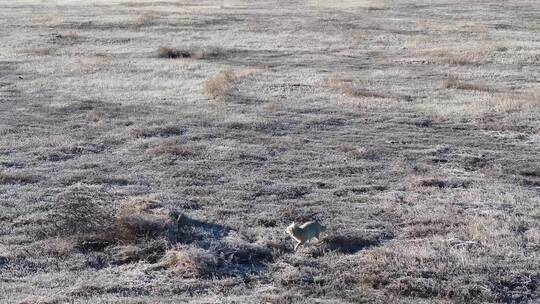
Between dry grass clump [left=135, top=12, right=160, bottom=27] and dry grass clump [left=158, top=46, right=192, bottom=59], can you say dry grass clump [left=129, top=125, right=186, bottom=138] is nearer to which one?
dry grass clump [left=158, top=46, right=192, bottom=59]

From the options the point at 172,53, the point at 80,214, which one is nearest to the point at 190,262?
the point at 80,214

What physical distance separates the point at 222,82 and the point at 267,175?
9004mm

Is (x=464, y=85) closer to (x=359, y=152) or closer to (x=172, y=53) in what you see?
(x=359, y=152)

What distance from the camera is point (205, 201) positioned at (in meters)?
12.0

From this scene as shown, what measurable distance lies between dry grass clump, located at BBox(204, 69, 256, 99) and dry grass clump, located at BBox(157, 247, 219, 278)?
37.5 feet

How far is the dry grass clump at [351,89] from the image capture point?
21047 mm

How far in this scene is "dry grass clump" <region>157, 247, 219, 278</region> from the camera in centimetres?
917

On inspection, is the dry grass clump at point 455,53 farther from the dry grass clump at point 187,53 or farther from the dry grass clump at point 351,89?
the dry grass clump at point 187,53

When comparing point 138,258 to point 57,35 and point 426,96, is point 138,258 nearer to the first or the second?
point 426,96

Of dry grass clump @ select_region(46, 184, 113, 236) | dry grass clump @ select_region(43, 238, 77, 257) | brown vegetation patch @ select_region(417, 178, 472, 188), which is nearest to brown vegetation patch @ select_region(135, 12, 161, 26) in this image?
dry grass clump @ select_region(46, 184, 113, 236)

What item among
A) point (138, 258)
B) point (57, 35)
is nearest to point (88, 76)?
point (57, 35)

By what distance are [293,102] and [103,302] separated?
40.7 ft

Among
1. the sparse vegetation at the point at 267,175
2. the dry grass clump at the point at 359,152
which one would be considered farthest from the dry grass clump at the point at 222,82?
the dry grass clump at the point at 359,152

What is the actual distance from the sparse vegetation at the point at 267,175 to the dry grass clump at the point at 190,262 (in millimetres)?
25
